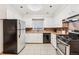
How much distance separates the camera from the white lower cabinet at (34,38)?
22.3ft

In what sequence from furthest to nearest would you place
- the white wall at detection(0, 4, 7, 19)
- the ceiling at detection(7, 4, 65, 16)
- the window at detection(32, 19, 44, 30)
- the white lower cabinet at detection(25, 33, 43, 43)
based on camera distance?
the window at detection(32, 19, 44, 30)
the white lower cabinet at detection(25, 33, 43, 43)
the white wall at detection(0, 4, 7, 19)
the ceiling at detection(7, 4, 65, 16)

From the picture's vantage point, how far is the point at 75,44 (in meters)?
2.64

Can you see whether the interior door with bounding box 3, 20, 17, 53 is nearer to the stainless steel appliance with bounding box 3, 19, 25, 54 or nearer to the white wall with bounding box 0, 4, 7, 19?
the stainless steel appliance with bounding box 3, 19, 25, 54

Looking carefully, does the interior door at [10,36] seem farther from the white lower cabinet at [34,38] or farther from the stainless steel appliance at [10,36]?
the white lower cabinet at [34,38]

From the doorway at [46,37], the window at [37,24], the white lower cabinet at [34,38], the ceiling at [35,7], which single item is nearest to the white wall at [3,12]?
the ceiling at [35,7]

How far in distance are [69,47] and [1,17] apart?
A: 2.92 meters

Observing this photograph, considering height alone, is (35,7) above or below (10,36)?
above

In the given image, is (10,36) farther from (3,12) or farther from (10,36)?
(3,12)

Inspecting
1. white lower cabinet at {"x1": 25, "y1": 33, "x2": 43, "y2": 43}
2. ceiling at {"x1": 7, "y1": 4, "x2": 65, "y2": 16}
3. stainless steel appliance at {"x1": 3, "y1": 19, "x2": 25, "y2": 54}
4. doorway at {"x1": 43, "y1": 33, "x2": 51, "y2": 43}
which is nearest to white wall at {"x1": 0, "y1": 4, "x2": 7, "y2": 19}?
stainless steel appliance at {"x1": 3, "y1": 19, "x2": 25, "y2": 54}

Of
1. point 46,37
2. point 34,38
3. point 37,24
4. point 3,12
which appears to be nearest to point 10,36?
point 3,12

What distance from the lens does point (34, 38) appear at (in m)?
6.90

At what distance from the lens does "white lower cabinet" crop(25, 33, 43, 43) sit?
678 centimetres
